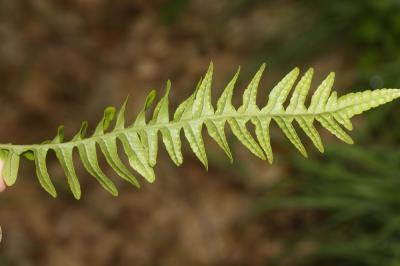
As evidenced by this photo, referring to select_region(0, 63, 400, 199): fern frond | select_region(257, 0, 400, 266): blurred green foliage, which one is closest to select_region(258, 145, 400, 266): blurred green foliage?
select_region(257, 0, 400, 266): blurred green foliage

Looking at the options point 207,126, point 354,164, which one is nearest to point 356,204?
point 354,164

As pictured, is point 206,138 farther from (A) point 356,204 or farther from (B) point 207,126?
(B) point 207,126

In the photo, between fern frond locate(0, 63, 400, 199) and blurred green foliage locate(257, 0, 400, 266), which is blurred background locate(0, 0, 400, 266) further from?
fern frond locate(0, 63, 400, 199)

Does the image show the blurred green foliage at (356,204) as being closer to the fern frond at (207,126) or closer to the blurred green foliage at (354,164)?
the blurred green foliage at (354,164)

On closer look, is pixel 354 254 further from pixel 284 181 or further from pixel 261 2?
pixel 261 2

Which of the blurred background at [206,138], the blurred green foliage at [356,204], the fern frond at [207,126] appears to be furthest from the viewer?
the blurred background at [206,138]

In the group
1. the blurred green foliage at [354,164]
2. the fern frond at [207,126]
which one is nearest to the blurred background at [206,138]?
the blurred green foliage at [354,164]
